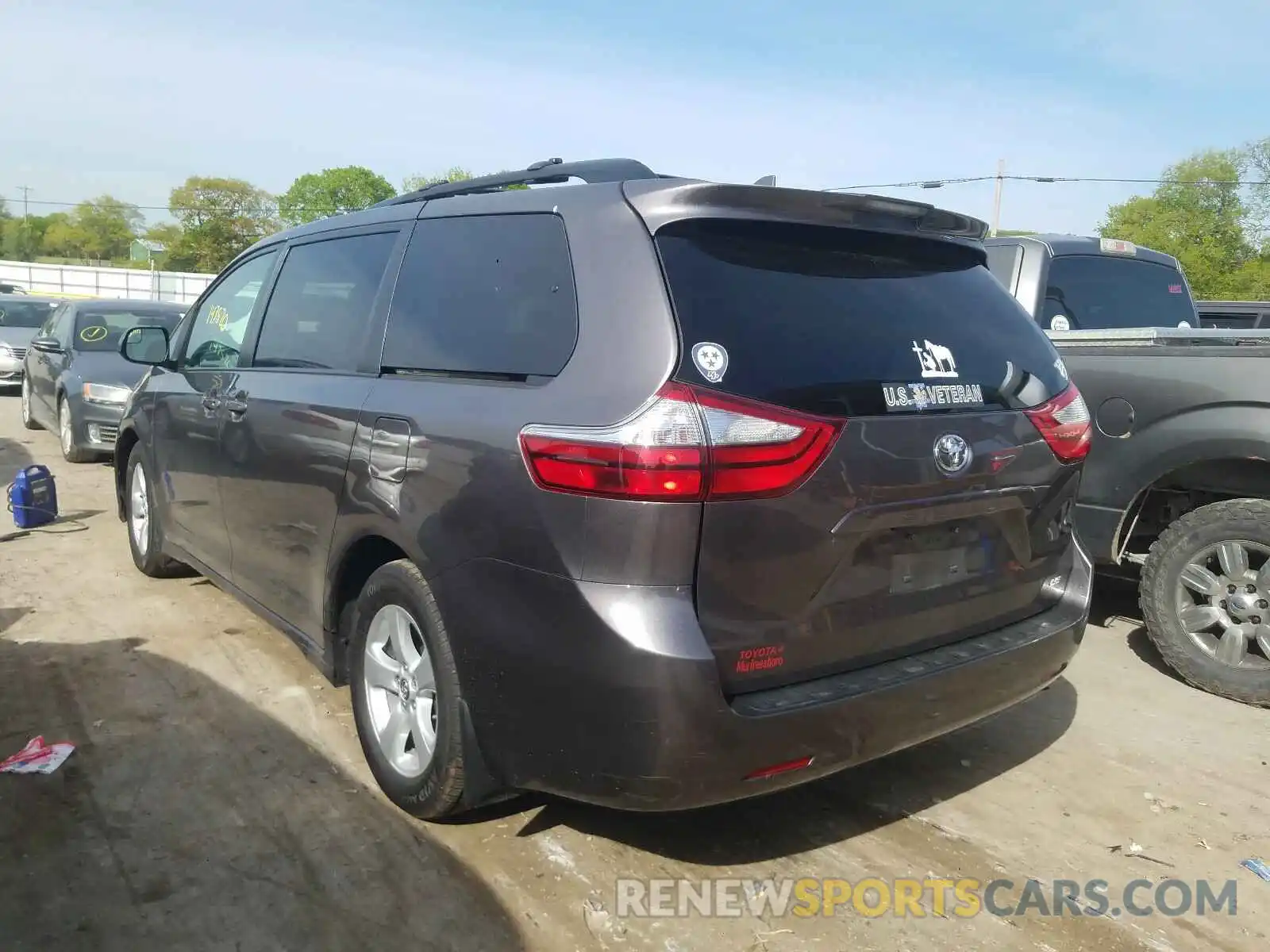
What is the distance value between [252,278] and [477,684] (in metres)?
2.76

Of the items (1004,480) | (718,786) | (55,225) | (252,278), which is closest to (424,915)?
(718,786)

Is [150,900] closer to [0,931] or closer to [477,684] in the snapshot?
→ [0,931]

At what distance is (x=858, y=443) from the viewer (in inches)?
98.2

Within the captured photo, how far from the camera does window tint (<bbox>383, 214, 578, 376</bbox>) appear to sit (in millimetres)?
2652

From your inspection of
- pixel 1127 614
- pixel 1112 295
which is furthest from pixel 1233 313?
pixel 1127 614

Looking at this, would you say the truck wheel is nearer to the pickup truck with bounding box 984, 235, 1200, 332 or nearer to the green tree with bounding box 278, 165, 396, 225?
the pickup truck with bounding box 984, 235, 1200, 332

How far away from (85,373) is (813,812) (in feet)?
28.0

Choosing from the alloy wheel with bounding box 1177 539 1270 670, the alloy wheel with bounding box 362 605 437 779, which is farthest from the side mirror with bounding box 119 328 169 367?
the alloy wheel with bounding box 1177 539 1270 670

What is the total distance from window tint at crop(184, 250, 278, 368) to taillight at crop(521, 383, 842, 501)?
101 inches

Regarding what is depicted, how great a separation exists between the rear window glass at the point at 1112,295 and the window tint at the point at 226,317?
4.41 m

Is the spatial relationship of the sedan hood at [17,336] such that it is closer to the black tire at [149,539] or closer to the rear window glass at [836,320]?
the black tire at [149,539]

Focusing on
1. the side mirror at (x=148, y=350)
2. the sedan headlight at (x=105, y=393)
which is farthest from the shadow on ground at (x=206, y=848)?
the sedan headlight at (x=105, y=393)

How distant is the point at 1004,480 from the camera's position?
114 inches

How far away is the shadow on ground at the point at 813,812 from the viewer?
9.97 feet
